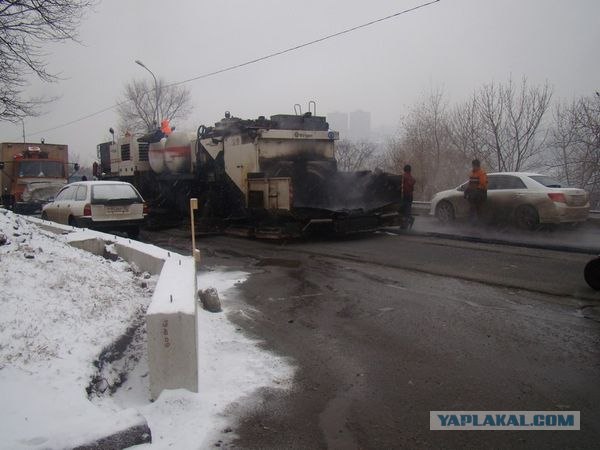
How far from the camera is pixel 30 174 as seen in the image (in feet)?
71.8

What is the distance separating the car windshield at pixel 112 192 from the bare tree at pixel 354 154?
85.7 feet

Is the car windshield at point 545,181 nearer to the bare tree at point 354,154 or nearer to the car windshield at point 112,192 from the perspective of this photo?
the car windshield at point 112,192

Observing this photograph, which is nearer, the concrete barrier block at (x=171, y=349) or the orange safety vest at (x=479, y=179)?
the concrete barrier block at (x=171, y=349)

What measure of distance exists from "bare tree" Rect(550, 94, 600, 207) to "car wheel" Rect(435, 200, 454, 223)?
290 inches

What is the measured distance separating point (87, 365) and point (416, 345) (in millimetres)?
2992

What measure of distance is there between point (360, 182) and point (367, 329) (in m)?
7.43

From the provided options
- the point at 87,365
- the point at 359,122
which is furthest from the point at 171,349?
the point at 359,122

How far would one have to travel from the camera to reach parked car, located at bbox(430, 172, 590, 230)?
38.3ft

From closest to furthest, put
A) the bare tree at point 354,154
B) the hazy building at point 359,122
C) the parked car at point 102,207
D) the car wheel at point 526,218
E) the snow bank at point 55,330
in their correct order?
the snow bank at point 55,330 < the parked car at point 102,207 < the car wheel at point 526,218 < the bare tree at point 354,154 < the hazy building at point 359,122

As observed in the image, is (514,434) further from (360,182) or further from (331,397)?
(360,182)

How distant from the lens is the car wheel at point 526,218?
12.0 meters

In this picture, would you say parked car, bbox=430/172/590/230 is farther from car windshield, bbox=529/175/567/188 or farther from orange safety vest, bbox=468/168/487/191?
orange safety vest, bbox=468/168/487/191

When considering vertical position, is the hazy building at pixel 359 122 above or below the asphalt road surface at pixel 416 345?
above

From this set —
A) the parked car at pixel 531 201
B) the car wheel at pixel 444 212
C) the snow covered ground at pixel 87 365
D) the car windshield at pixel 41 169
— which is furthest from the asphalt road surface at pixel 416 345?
the car windshield at pixel 41 169
